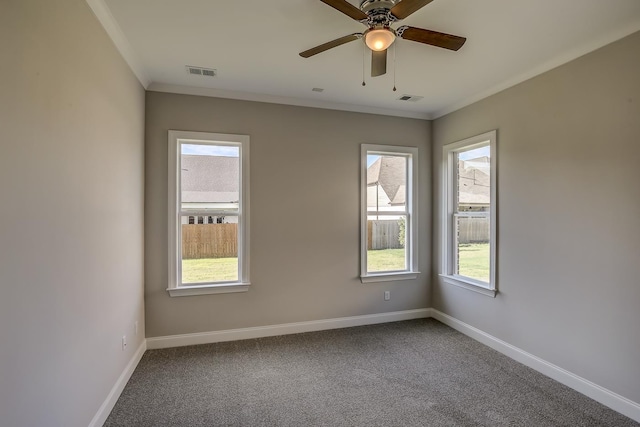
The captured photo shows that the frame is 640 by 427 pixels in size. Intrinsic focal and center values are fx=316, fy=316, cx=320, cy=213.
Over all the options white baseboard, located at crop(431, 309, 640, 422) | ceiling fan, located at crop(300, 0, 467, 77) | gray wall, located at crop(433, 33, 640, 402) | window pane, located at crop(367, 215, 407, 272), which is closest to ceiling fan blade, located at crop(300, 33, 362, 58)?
ceiling fan, located at crop(300, 0, 467, 77)

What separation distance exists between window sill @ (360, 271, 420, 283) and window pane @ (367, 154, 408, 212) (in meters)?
0.86

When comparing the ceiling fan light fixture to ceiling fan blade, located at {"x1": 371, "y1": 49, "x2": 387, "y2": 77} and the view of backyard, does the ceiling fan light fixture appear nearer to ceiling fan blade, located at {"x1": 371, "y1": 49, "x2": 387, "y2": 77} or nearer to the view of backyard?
ceiling fan blade, located at {"x1": 371, "y1": 49, "x2": 387, "y2": 77}

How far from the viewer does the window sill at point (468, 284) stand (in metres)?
3.43

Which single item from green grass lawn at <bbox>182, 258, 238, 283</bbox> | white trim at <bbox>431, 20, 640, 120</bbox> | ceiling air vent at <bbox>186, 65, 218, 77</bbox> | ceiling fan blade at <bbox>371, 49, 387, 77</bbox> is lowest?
green grass lawn at <bbox>182, 258, 238, 283</bbox>

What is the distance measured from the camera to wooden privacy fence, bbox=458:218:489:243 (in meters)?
3.64

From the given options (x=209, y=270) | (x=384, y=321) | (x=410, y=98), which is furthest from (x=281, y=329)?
(x=410, y=98)

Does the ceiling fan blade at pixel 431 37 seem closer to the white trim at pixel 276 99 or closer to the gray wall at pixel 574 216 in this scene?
the gray wall at pixel 574 216

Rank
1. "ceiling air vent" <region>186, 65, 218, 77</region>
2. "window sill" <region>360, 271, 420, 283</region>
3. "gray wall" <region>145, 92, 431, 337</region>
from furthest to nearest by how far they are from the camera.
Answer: "window sill" <region>360, 271, 420, 283</region>
"gray wall" <region>145, 92, 431, 337</region>
"ceiling air vent" <region>186, 65, 218, 77</region>

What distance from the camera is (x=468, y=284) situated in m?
3.74

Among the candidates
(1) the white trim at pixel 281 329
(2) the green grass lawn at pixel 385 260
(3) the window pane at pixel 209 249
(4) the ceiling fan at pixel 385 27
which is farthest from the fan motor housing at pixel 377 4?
(1) the white trim at pixel 281 329

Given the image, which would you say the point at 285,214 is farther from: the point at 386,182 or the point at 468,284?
the point at 468,284

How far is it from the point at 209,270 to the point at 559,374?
3.52m

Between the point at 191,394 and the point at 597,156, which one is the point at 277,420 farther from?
the point at 597,156

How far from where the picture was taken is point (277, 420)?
2.22 metres
